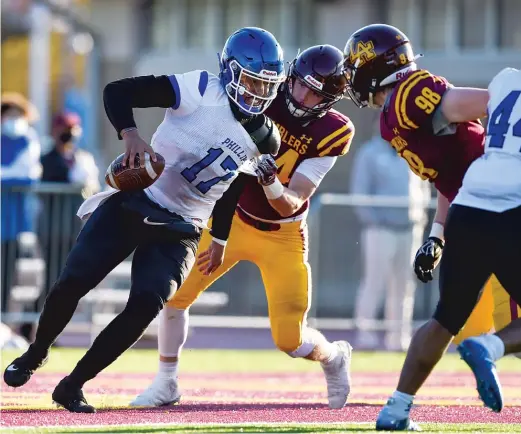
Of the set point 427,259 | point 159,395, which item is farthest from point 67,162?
point 427,259

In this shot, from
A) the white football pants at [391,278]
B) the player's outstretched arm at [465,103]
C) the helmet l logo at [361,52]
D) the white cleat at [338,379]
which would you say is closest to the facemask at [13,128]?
Answer: the white football pants at [391,278]

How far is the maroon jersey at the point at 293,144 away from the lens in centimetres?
728

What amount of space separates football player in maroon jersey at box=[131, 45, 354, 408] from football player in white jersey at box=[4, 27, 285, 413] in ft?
1.65

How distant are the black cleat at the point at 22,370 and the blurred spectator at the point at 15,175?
5.36 meters

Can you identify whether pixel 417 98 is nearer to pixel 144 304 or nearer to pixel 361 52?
pixel 361 52

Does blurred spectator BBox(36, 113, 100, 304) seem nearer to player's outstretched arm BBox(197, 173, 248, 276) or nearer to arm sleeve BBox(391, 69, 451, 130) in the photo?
player's outstretched arm BBox(197, 173, 248, 276)

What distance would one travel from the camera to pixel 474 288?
217 inches

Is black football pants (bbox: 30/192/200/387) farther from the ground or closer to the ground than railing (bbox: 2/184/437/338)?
farther from the ground

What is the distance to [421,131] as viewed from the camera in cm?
608

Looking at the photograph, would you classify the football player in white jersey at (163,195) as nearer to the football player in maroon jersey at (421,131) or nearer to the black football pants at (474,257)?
the football player in maroon jersey at (421,131)

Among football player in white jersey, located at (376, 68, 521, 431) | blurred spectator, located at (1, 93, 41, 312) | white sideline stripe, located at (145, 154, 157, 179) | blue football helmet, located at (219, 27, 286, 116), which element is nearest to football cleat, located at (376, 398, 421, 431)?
football player in white jersey, located at (376, 68, 521, 431)

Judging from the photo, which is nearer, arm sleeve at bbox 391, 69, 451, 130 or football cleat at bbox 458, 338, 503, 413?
football cleat at bbox 458, 338, 503, 413

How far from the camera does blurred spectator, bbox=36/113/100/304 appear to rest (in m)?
12.2

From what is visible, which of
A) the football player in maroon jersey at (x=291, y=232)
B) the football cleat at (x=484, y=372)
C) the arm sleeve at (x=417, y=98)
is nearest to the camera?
the football cleat at (x=484, y=372)
